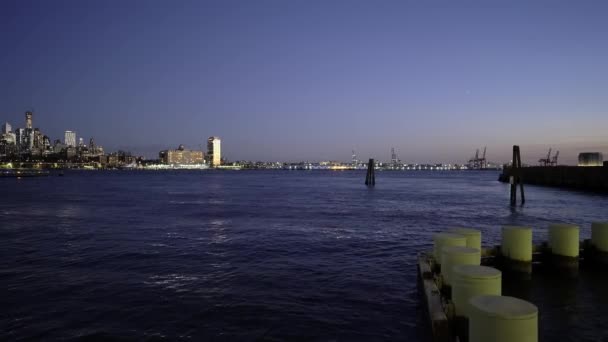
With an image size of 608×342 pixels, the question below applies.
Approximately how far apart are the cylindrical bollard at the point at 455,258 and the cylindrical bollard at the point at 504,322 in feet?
13.9

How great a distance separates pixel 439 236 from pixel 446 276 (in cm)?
224

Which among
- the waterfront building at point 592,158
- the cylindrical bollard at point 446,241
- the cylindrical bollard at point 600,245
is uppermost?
the waterfront building at point 592,158

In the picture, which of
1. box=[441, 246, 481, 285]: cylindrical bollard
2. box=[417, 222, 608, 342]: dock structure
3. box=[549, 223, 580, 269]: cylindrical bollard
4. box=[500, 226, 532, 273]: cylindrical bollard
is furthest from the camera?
box=[549, 223, 580, 269]: cylindrical bollard

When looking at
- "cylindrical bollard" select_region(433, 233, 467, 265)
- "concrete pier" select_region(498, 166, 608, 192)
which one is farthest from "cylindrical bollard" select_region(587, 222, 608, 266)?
"concrete pier" select_region(498, 166, 608, 192)

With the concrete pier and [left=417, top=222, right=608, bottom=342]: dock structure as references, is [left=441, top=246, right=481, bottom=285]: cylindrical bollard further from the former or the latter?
the concrete pier

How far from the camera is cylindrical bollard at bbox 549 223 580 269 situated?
1520 cm

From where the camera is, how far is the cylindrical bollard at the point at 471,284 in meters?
8.42

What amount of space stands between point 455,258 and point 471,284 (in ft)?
7.79

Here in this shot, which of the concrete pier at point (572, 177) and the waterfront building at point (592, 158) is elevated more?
the waterfront building at point (592, 158)

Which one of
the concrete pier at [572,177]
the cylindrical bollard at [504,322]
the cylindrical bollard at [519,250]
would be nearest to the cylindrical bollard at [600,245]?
the cylindrical bollard at [519,250]

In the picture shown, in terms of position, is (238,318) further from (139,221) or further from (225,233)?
(139,221)

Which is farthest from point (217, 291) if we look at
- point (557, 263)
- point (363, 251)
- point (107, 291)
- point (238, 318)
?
point (557, 263)

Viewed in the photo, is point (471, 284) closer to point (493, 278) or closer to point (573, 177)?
point (493, 278)

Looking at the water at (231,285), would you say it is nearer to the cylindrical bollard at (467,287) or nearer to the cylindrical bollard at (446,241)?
the cylindrical bollard at (446,241)
